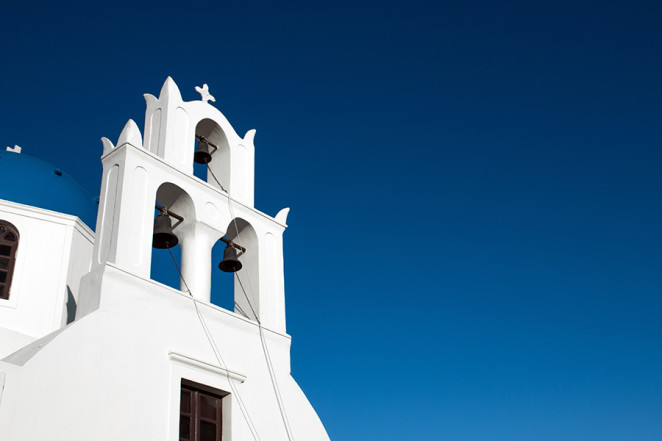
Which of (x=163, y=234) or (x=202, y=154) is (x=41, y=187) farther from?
(x=163, y=234)

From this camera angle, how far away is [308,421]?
26.8ft

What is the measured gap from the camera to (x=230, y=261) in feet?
28.8

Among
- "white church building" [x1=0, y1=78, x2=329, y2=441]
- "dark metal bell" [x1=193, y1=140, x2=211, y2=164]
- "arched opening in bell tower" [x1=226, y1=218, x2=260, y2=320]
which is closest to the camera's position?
"white church building" [x1=0, y1=78, x2=329, y2=441]

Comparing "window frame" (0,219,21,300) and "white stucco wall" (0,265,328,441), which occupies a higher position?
"window frame" (0,219,21,300)

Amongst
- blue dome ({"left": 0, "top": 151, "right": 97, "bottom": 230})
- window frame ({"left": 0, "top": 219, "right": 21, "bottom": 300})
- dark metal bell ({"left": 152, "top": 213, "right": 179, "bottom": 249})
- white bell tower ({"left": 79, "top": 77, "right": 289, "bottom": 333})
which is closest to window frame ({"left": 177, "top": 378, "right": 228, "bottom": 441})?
white bell tower ({"left": 79, "top": 77, "right": 289, "bottom": 333})

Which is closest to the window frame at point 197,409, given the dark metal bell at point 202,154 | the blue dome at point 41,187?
the dark metal bell at point 202,154

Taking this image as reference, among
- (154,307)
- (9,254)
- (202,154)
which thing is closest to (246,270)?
(202,154)

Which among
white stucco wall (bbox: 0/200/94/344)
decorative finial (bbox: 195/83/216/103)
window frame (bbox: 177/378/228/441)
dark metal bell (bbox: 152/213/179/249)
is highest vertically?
decorative finial (bbox: 195/83/216/103)

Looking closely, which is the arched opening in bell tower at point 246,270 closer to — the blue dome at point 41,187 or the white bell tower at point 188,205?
the white bell tower at point 188,205

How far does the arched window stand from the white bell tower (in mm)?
3052

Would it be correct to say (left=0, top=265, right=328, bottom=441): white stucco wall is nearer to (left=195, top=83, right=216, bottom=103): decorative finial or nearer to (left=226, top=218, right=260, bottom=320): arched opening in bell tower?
(left=226, top=218, right=260, bottom=320): arched opening in bell tower

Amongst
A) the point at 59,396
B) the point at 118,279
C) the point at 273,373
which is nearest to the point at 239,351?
the point at 273,373

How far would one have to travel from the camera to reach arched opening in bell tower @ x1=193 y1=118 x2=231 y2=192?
9.41 metres

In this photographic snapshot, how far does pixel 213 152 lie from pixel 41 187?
126 inches
